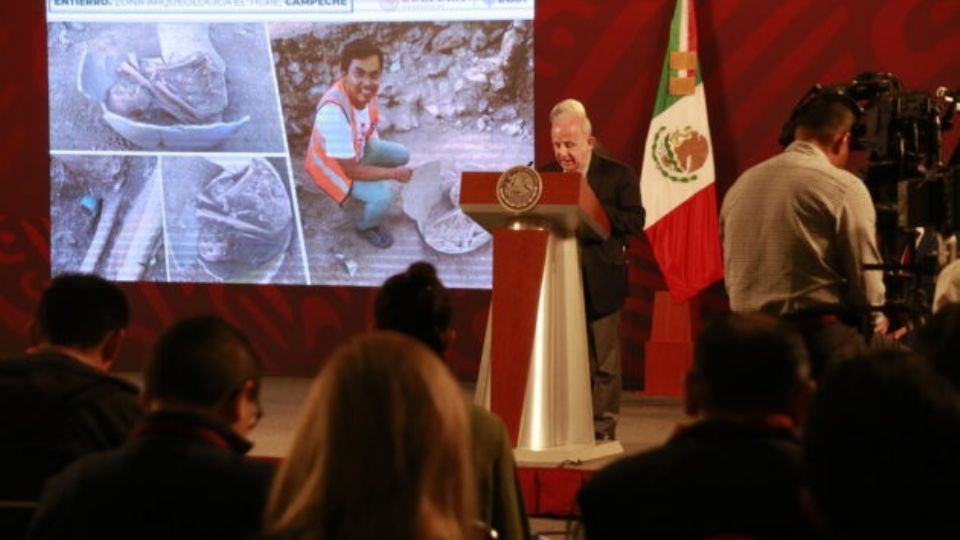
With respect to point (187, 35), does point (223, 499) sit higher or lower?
lower

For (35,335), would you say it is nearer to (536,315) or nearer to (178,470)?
(178,470)

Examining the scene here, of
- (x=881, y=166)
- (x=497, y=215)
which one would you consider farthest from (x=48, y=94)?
(x=881, y=166)

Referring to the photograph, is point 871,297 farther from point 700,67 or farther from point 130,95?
point 130,95

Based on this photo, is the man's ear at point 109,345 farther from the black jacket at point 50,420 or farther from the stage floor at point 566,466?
the stage floor at point 566,466

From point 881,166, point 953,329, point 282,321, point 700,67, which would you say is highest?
point 700,67

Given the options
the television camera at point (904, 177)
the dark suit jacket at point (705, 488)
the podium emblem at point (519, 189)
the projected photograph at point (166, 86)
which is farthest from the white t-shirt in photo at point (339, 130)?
the dark suit jacket at point (705, 488)

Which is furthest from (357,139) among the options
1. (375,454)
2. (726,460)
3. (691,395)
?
(375,454)

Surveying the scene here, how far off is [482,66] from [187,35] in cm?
162

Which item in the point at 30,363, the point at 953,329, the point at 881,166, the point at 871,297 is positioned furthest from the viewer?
the point at 881,166

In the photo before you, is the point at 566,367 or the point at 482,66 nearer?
the point at 566,367

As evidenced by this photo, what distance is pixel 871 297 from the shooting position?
13.1 ft

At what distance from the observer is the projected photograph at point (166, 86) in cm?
805

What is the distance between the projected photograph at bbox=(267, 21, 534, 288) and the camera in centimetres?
779

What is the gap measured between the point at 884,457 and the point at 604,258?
4.20 m
